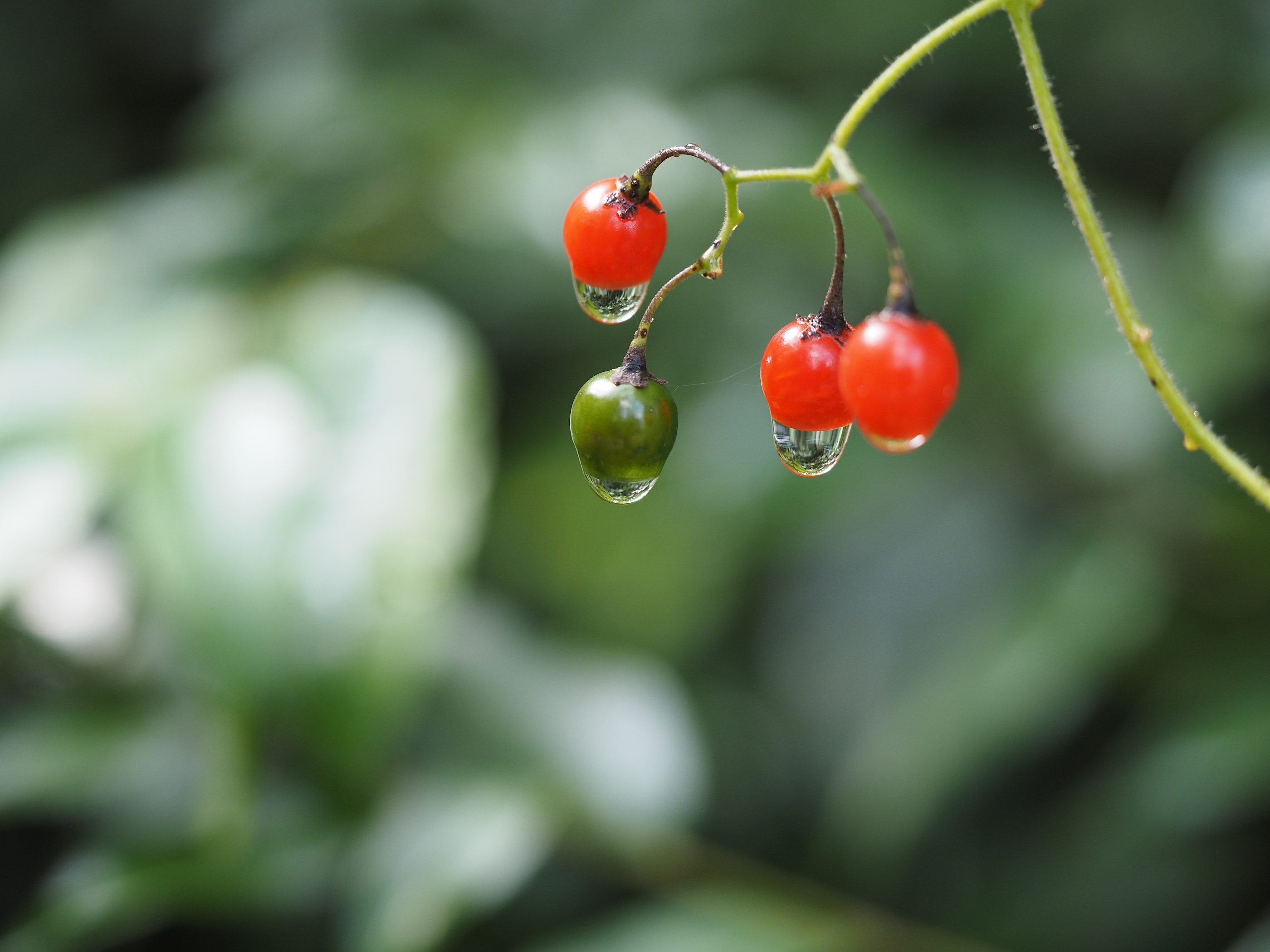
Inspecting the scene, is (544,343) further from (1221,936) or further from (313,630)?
(1221,936)

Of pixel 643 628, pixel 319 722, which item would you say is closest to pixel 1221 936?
pixel 643 628

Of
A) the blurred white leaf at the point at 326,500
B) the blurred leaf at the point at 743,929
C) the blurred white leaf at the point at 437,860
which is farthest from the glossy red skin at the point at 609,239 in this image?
the blurred leaf at the point at 743,929

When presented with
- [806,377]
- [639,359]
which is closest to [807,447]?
[806,377]

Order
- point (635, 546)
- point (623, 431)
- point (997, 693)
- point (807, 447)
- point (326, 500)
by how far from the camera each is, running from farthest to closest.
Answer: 1. point (635, 546)
2. point (997, 693)
3. point (326, 500)
4. point (807, 447)
5. point (623, 431)

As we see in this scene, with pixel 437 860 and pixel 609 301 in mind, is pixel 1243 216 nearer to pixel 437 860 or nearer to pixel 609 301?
pixel 609 301

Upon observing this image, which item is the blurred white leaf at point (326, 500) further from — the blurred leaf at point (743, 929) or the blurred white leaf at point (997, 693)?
the blurred white leaf at point (997, 693)

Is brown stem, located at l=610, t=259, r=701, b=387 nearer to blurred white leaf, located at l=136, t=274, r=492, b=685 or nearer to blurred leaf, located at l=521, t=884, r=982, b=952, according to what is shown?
blurred white leaf, located at l=136, t=274, r=492, b=685
